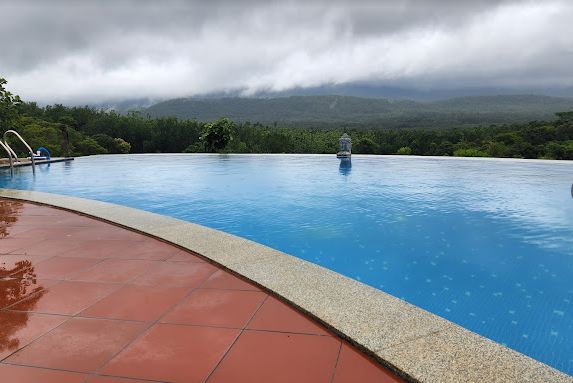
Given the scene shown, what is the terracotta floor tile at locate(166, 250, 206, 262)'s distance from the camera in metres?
3.92

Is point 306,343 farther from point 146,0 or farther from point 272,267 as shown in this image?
point 146,0

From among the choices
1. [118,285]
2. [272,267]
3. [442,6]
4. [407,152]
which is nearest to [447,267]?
[272,267]

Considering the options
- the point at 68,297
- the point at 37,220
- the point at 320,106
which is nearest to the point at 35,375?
the point at 68,297

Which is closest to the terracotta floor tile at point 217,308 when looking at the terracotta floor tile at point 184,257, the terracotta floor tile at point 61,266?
the terracotta floor tile at point 184,257

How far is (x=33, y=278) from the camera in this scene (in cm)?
343

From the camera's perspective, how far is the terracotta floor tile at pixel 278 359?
2.01m

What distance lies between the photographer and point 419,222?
7191 millimetres

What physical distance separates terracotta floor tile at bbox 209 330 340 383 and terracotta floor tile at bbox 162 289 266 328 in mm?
231

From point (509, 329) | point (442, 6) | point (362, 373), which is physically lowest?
point (509, 329)

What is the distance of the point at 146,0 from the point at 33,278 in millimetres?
→ 13174

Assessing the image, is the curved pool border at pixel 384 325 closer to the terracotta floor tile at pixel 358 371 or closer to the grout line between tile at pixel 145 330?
the terracotta floor tile at pixel 358 371

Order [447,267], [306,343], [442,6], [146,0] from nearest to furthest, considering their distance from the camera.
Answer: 1. [306,343]
2. [447,267]
3. [146,0]
4. [442,6]

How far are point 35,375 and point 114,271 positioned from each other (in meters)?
1.58

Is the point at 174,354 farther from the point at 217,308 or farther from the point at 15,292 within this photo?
the point at 15,292
